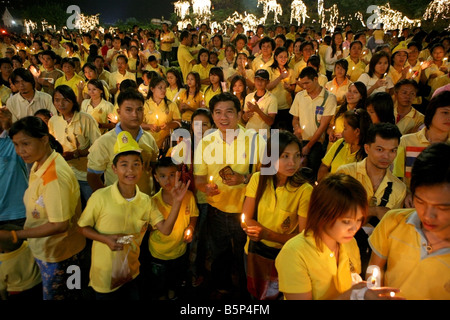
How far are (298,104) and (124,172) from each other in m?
3.24

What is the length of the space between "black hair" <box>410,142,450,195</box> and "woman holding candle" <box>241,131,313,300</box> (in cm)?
97

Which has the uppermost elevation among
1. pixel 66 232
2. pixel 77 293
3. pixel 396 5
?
pixel 396 5

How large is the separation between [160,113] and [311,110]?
2.42 meters

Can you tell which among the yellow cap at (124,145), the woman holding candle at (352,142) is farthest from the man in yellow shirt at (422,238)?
the yellow cap at (124,145)

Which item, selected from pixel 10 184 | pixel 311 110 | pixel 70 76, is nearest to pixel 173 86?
pixel 70 76

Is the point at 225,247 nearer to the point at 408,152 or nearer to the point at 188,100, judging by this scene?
the point at 408,152

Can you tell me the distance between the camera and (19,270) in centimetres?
258

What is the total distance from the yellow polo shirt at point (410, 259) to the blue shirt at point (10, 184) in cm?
316

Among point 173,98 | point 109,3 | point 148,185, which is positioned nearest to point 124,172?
point 148,185

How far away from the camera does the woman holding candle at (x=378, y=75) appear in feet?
17.0

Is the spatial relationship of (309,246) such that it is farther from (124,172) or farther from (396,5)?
(396,5)

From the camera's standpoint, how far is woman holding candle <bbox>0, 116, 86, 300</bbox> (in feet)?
7.69
